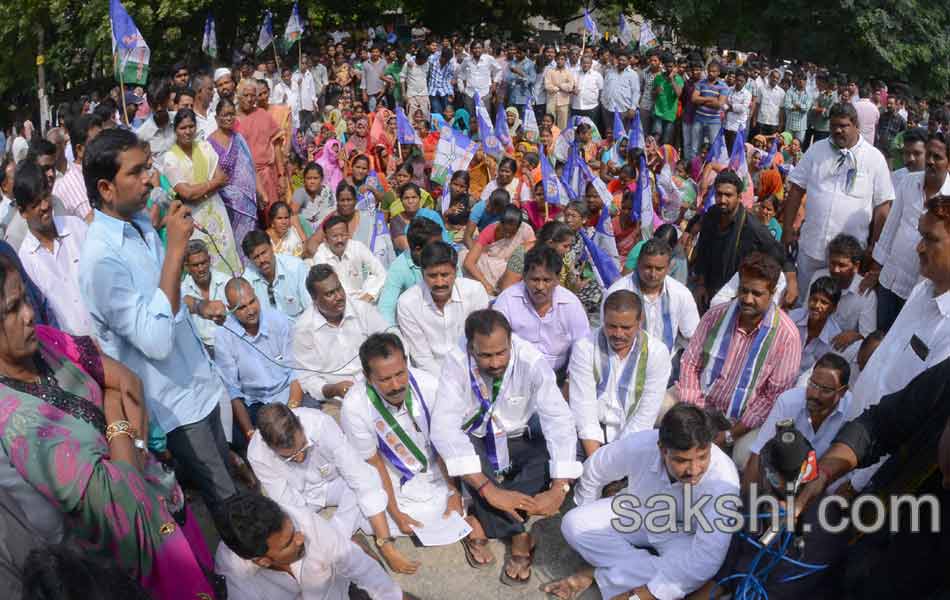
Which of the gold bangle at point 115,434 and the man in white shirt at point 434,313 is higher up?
the gold bangle at point 115,434

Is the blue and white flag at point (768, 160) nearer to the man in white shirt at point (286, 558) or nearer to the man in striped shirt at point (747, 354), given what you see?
the man in striped shirt at point (747, 354)

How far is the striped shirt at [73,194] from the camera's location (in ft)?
16.1

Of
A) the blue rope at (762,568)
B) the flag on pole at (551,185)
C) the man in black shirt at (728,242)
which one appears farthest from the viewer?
the flag on pole at (551,185)

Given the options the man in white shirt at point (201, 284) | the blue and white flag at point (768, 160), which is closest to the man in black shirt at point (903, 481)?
the man in white shirt at point (201, 284)

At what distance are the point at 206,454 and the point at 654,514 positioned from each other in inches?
71.6

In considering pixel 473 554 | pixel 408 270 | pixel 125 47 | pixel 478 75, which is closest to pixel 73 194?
pixel 125 47

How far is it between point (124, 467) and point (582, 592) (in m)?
1.88

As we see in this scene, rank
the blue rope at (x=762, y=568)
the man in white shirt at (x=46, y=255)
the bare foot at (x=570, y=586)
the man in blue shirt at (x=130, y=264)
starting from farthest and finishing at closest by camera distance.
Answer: the man in white shirt at (x=46, y=255), the bare foot at (x=570, y=586), the blue rope at (x=762, y=568), the man in blue shirt at (x=130, y=264)

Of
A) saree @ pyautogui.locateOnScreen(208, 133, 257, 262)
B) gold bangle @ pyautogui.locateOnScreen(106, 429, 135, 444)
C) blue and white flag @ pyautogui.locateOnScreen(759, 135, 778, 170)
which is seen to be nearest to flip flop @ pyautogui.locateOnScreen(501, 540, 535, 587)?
gold bangle @ pyautogui.locateOnScreen(106, 429, 135, 444)

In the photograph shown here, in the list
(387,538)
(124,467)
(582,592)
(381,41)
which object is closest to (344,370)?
(387,538)

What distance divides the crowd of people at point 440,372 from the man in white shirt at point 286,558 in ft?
0.03

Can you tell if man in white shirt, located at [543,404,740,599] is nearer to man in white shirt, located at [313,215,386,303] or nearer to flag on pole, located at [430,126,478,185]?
man in white shirt, located at [313,215,386,303]

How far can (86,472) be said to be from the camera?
2.08 m

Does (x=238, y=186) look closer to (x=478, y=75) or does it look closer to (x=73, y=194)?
(x=73, y=194)
